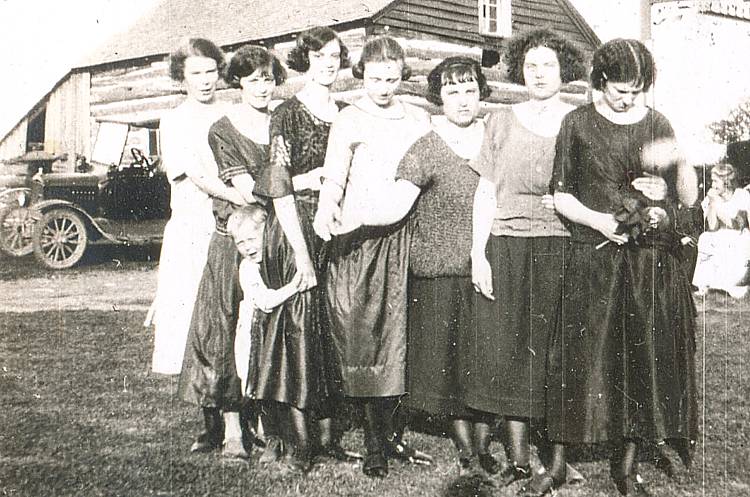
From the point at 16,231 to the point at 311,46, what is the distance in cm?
200

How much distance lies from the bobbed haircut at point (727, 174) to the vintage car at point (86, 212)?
9.55ft

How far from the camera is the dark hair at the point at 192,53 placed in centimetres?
402

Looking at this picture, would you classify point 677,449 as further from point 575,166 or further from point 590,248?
point 575,166

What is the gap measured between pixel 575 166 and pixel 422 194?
72cm

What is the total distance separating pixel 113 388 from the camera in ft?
13.6

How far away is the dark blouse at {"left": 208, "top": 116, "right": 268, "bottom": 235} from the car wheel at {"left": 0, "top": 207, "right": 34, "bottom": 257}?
50.4 inches

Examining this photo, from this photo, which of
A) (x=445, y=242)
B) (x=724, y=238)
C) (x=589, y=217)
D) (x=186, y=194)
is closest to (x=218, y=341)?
(x=186, y=194)

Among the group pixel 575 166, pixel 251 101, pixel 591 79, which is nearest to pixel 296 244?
pixel 251 101

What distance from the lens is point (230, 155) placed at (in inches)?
153

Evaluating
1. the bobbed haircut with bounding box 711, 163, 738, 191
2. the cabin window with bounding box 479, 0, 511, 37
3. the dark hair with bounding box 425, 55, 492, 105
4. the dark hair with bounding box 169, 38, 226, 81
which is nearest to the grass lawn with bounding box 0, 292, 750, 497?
the bobbed haircut with bounding box 711, 163, 738, 191

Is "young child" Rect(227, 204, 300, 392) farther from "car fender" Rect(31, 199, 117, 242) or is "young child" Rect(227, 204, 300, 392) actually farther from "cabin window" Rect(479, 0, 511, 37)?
"cabin window" Rect(479, 0, 511, 37)

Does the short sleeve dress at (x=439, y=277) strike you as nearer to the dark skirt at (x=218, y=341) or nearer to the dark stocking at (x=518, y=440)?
the dark stocking at (x=518, y=440)

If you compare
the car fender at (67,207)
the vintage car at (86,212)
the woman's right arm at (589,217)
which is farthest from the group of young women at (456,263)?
the car fender at (67,207)

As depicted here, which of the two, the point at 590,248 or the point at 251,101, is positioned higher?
the point at 251,101
